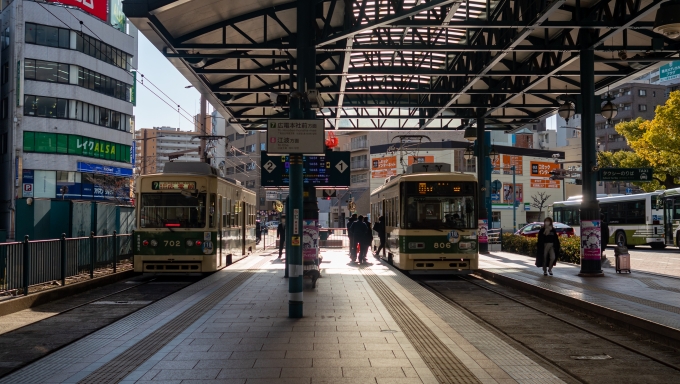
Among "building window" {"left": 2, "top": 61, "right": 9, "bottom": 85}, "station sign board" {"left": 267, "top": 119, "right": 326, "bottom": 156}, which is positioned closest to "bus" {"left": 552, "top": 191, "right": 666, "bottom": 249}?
"station sign board" {"left": 267, "top": 119, "right": 326, "bottom": 156}

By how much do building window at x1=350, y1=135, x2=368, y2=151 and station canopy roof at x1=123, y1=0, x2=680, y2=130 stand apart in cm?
5135

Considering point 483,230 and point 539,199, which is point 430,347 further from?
point 539,199

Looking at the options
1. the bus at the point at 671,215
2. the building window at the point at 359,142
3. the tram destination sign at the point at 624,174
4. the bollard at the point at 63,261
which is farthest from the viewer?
the building window at the point at 359,142

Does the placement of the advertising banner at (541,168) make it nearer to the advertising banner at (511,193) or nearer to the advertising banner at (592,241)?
the advertising banner at (511,193)

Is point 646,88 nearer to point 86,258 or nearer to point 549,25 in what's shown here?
point 549,25

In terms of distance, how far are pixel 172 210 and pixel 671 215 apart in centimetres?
2705

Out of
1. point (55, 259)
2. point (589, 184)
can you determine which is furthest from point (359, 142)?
point (55, 259)

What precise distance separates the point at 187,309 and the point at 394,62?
1278 cm

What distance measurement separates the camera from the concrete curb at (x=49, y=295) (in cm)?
1188

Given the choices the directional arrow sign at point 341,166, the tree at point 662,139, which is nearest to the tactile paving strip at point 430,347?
the directional arrow sign at point 341,166

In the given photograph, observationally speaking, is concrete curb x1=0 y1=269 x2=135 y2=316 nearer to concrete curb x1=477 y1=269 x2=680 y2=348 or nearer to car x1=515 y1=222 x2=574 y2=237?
concrete curb x1=477 y1=269 x2=680 y2=348

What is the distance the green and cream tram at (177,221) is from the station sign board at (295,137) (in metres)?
7.94

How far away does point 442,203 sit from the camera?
18.4m

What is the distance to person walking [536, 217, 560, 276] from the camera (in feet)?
58.5
